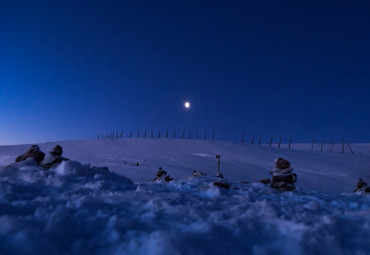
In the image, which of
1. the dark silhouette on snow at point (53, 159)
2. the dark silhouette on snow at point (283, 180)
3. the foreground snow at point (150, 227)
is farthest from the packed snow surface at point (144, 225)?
the dark silhouette on snow at point (283, 180)

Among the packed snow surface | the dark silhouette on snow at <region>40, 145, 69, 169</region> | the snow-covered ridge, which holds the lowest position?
the snow-covered ridge

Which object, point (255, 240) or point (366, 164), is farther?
point (366, 164)

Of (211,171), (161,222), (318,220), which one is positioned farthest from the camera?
(211,171)

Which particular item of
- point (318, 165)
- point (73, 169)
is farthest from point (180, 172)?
point (318, 165)

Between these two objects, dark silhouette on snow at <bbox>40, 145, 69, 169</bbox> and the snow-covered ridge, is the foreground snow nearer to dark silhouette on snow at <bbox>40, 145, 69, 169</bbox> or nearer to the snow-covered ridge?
dark silhouette on snow at <bbox>40, 145, 69, 169</bbox>

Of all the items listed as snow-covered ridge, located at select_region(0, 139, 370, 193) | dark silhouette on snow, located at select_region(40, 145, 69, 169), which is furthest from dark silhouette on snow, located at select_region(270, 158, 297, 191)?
snow-covered ridge, located at select_region(0, 139, 370, 193)

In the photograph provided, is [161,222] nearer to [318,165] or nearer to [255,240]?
[255,240]

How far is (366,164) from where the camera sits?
35875mm

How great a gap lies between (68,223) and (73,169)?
3470 mm

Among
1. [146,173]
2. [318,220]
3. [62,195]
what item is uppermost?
[318,220]

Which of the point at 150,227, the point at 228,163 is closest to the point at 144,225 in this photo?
the point at 150,227

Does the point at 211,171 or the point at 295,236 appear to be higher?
the point at 295,236

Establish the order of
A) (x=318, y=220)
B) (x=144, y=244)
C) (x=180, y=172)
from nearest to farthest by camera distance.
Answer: (x=144, y=244) < (x=318, y=220) < (x=180, y=172)

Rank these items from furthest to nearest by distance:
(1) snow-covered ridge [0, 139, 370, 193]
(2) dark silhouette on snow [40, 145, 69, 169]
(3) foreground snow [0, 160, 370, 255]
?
(1) snow-covered ridge [0, 139, 370, 193] → (2) dark silhouette on snow [40, 145, 69, 169] → (3) foreground snow [0, 160, 370, 255]
